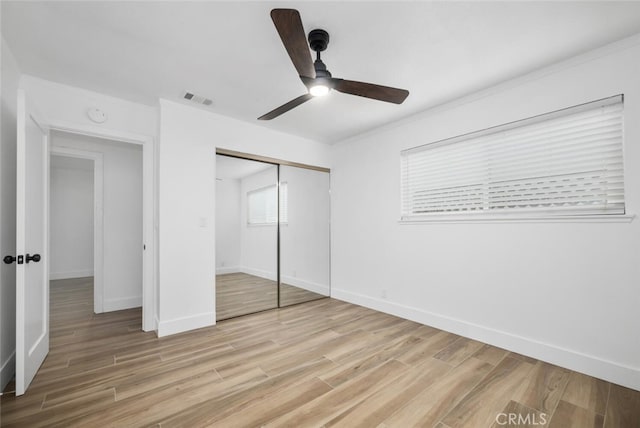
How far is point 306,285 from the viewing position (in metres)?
4.41

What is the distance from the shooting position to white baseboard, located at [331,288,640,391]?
6.77 ft

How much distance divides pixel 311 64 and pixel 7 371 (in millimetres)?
3071

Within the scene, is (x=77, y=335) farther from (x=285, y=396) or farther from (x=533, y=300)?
(x=533, y=300)

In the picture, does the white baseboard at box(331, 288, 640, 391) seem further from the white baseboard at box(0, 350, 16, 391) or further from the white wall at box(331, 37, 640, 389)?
the white baseboard at box(0, 350, 16, 391)

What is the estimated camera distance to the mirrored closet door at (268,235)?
3.62 meters

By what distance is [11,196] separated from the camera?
7.38 ft

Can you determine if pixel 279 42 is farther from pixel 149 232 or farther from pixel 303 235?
pixel 303 235

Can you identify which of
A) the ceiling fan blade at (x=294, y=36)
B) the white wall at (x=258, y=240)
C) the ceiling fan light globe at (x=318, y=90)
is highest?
the ceiling fan blade at (x=294, y=36)

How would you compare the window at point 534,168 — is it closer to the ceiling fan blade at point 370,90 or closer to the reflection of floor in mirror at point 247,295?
the ceiling fan blade at point 370,90

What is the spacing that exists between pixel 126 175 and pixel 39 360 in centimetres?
258

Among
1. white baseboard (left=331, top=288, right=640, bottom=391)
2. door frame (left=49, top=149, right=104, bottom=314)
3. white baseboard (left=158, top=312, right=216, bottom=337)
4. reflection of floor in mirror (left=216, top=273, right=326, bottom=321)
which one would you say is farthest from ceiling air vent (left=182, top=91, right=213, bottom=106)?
white baseboard (left=331, top=288, right=640, bottom=391)

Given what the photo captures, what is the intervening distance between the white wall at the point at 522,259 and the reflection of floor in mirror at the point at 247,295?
41.3 inches

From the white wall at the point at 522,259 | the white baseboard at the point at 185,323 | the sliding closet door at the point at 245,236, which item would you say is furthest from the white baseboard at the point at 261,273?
the white wall at the point at 522,259

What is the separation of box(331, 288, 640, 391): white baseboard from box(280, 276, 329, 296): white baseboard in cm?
105
